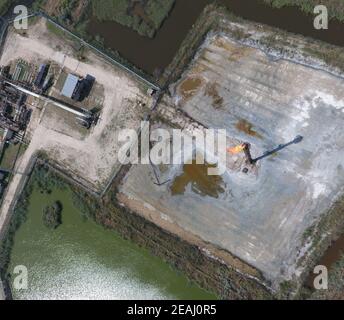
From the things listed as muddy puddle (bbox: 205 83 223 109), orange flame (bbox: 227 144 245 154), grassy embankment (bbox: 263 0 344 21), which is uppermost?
grassy embankment (bbox: 263 0 344 21)

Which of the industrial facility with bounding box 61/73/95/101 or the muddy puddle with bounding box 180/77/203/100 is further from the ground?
the muddy puddle with bounding box 180/77/203/100

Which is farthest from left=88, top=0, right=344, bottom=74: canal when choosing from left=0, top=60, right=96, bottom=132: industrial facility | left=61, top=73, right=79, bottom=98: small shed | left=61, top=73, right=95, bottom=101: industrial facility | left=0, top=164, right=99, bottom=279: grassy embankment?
left=0, top=164, right=99, bottom=279: grassy embankment

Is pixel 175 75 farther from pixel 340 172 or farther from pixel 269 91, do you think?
pixel 340 172

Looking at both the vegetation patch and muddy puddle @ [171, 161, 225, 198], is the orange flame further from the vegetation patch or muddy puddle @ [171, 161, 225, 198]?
the vegetation patch

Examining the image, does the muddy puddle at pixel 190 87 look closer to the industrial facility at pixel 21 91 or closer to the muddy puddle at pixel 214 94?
the muddy puddle at pixel 214 94

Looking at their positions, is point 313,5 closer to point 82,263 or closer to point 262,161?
point 262,161

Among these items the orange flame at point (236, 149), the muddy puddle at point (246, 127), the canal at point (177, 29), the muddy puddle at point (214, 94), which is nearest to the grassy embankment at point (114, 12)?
the canal at point (177, 29)

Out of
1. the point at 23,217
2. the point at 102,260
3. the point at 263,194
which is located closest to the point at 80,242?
the point at 102,260
